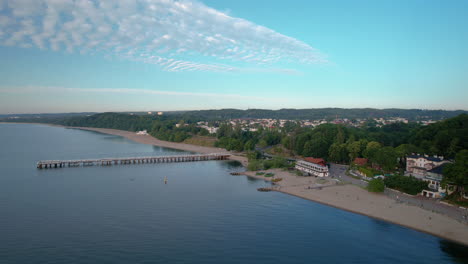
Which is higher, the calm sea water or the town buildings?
the town buildings

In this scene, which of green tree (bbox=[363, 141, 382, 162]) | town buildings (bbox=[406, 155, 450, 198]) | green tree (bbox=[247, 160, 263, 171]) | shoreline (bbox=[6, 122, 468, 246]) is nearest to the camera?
shoreline (bbox=[6, 122, 468, 246])

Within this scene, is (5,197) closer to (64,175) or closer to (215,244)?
(64,175)

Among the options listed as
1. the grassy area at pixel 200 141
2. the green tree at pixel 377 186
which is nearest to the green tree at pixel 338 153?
the green tree at pixel 377 186

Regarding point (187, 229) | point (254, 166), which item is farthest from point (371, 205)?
point (254, 166)

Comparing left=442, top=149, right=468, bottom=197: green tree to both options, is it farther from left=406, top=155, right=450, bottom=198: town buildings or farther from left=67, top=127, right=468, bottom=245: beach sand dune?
left=67, top=127, right=468, bottom=245: beach sand dune

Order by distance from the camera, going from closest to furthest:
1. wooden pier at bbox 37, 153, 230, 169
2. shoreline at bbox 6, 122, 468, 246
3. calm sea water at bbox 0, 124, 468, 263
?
calm sea water at bbox 0, 124, 468, 263
shoreline at bbox 6, 122, 468, 246
wooden pier at bbox 37, 153, 230, 169

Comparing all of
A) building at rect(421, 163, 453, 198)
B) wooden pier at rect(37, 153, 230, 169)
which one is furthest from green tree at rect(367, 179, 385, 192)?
wooden pier at rect(37, 153, 230, 169)

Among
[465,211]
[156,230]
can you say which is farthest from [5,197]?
[465,211]
